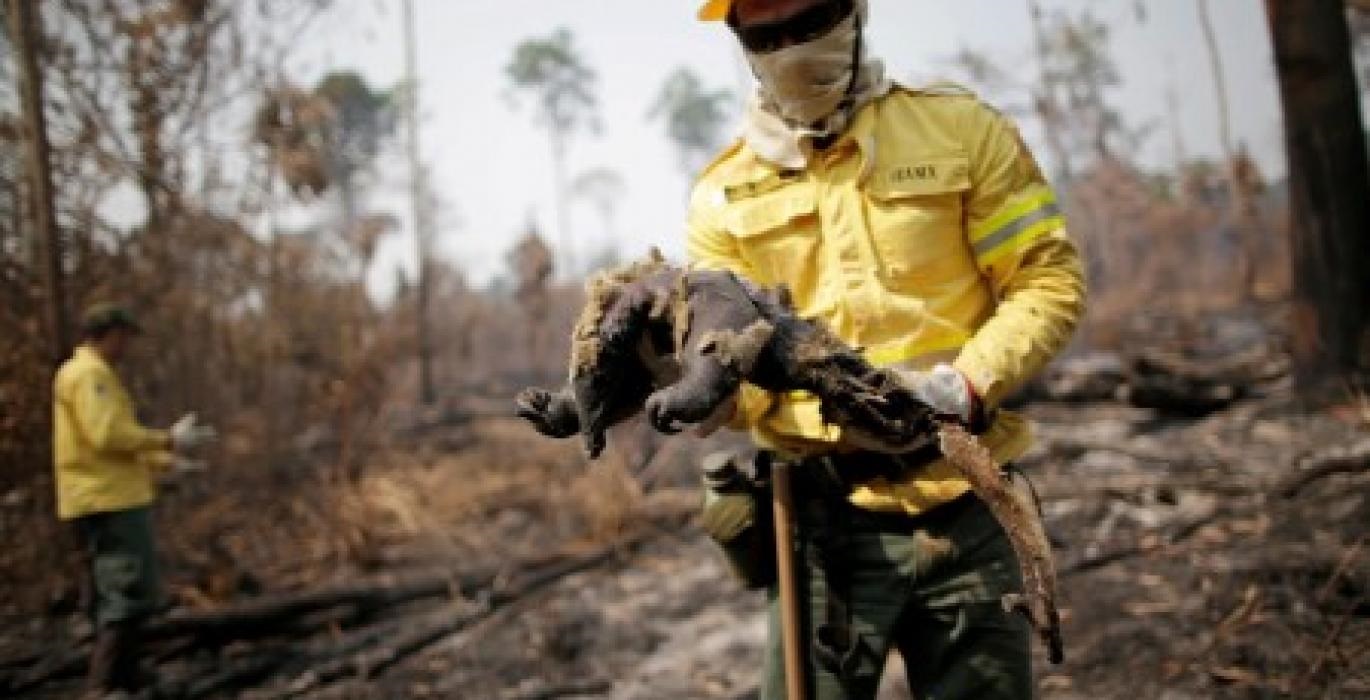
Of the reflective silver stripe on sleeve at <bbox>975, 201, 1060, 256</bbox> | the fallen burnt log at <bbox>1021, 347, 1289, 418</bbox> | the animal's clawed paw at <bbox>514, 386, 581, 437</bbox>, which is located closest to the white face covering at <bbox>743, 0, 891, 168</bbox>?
the reflective silver stripe on sleeve at <bbox>975, 201, 1060, 256</bbox>

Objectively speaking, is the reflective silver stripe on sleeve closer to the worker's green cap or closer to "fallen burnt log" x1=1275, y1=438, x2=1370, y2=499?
"fallen burnt log" x1=1275, y1=438, x2=1370, y2=499

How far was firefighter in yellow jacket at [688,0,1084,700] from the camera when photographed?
1563mm

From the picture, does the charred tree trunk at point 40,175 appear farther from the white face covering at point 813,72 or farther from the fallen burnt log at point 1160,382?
the fallen burnt log at point 1160,382

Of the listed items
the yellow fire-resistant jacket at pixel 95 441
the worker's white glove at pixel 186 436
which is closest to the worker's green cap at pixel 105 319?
the yellow fire-resistant jacket at pixel 95 441

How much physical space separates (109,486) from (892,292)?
189 inches

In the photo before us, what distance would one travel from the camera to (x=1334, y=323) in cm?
578

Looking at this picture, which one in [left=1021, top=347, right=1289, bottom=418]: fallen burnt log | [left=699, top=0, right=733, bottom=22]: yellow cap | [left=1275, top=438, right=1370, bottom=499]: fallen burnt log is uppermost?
[left=699, top=0, right=733, bottom=22]: yellow cap

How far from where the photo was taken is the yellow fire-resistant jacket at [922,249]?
1.55m

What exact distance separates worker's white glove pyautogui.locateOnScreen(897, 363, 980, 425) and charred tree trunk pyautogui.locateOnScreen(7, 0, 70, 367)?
589cm

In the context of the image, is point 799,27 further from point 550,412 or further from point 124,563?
point 124,563

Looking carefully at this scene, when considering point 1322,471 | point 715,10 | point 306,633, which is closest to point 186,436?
point 306,633

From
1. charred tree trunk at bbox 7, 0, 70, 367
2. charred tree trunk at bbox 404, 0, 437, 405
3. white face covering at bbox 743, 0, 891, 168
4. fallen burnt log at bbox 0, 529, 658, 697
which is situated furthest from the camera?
charred tree trunk at bbox 404, 0, 437, 405

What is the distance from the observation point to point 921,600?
1.63 m

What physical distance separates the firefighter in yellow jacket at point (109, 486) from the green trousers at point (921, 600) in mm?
4298
